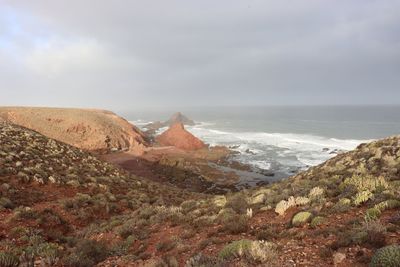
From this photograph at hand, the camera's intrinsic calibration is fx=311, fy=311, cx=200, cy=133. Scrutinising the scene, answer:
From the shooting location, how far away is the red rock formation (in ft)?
213

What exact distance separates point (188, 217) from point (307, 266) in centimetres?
584

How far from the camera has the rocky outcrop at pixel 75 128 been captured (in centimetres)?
5281

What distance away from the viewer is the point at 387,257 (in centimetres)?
517

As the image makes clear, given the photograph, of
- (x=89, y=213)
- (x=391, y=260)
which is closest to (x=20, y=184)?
(x=89, y=213)

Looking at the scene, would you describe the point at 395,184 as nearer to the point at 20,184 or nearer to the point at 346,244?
the point at 346,244

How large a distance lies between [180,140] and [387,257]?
61.0 m

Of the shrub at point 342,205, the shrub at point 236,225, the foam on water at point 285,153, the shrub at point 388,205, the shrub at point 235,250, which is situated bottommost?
the foam on water at point 285,153

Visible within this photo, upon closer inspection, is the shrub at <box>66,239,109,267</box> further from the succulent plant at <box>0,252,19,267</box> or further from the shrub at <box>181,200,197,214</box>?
the shrub at <box>181,200,197,214</box>

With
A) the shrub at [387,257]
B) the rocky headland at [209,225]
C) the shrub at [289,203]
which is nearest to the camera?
the shrub at [387,257]

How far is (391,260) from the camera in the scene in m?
5.08

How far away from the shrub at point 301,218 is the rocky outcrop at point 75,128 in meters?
42.6

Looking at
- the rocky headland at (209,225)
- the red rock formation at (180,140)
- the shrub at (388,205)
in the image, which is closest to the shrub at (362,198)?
the rocky headland at (209,225)

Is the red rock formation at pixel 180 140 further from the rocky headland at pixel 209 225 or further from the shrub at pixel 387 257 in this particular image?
the shrub at pixel 387 257

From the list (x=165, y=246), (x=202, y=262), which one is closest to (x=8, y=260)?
(x=165, y=246)
